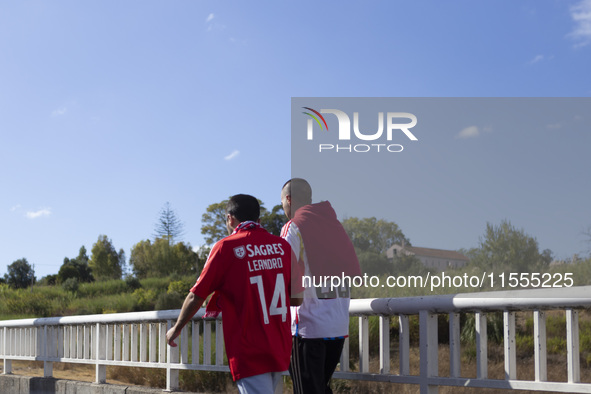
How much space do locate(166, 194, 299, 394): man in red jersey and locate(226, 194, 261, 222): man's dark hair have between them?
11cm

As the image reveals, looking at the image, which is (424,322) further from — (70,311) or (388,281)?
(70,311)

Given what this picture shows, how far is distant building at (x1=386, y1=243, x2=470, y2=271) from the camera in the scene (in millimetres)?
5645

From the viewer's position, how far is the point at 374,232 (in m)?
5.78

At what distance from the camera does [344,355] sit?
5.69 m

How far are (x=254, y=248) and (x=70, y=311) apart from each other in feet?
95.5

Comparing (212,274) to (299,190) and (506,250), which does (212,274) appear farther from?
(506,250)

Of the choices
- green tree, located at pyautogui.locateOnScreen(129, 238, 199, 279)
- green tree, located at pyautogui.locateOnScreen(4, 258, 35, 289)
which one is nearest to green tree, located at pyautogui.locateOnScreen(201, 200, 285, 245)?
green tree, located at pyautogui.locateOnScreen(129, 238, 199, 279)

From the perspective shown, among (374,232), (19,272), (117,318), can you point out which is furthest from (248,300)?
(19,272)

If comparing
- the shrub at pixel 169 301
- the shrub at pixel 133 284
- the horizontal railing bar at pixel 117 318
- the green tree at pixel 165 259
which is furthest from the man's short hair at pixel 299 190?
the green tree at pixel 165 259

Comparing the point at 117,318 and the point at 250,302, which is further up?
the point at 250,302

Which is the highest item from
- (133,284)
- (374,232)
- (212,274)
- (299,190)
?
(299,190)

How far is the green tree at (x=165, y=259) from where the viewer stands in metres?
67.2

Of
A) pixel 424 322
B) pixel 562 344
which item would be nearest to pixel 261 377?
pixel 424 322

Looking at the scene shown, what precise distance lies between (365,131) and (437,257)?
1.16m
